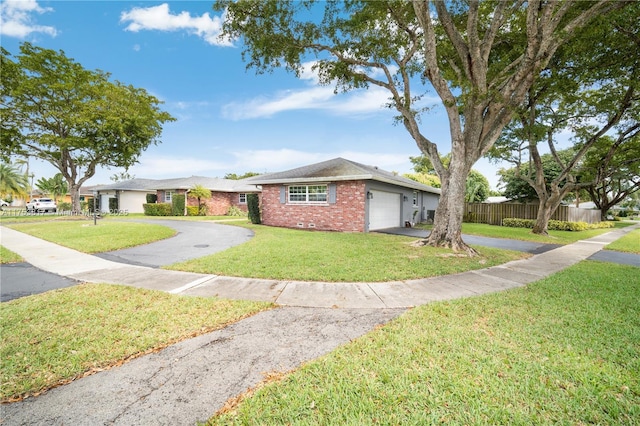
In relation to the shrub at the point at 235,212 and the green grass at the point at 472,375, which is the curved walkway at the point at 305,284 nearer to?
the green grass at the point at 472,375

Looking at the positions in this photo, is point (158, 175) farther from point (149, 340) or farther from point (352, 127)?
point (149, 340)

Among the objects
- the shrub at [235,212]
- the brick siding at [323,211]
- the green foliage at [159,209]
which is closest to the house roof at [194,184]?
the shrub at [235,212]

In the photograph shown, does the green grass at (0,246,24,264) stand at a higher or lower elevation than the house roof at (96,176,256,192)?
lower

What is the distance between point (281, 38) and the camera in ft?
32.8

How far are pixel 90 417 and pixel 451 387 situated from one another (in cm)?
279

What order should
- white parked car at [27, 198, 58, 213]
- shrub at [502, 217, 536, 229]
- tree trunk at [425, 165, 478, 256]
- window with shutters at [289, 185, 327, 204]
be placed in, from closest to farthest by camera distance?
tree trunk at [425, 165, 478, 256] < window with shutters at [289, 185, 327, 204] < shrub at [502, 217, 536, 229] < white parked car at [27, 198, 58, 213]

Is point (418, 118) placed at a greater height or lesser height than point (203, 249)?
greater

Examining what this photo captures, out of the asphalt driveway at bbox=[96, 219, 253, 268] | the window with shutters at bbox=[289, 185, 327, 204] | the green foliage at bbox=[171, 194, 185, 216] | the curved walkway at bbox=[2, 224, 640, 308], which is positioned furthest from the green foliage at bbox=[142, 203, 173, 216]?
the curved walkway at bbox=[2, 224, 640, 308]

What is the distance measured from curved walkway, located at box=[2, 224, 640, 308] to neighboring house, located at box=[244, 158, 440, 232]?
7.29 meters

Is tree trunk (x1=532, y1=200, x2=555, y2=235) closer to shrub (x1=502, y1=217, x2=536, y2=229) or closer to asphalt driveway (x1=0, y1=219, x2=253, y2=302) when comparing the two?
shrub (x1=502, y1=217, x2=536, y2=229)

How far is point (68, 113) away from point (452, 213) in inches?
1081

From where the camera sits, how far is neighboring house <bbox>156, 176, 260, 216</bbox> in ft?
83.4

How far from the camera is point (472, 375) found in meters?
2.36

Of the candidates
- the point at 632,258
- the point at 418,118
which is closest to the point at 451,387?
the point at 418,118
